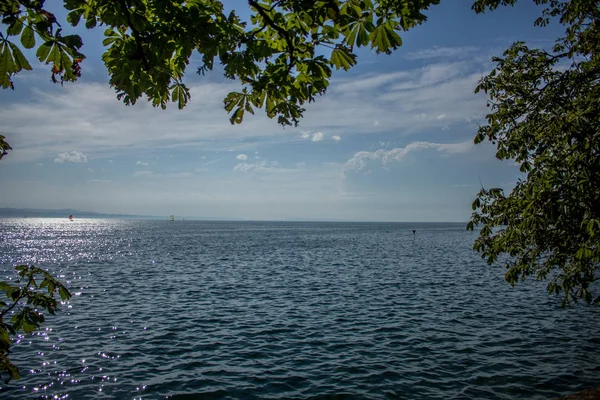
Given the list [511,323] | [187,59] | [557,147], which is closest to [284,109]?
[187,59]

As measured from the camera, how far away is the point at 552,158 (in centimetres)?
935

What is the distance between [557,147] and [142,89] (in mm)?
9995

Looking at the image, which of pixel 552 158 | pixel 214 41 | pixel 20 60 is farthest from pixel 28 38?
pixel 552 158

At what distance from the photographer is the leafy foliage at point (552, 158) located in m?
8.24

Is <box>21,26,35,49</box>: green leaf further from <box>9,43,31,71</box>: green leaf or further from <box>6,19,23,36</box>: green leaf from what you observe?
<box>9,43,31,71</box>: green leaf

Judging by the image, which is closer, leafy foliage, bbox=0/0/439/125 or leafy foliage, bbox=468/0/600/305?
leafy foliage, bbox=0/0/439/125

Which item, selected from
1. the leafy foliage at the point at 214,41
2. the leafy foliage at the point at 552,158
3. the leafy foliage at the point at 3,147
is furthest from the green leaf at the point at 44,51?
the leafy foliage at the point at 552,158

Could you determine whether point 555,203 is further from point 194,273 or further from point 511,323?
point 194,273

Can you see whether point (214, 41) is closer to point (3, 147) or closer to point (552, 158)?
point (3, 147)

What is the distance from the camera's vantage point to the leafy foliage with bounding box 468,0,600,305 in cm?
824

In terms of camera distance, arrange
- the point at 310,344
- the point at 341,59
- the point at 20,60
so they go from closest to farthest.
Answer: the point at 20,60 → the point at 341,59 → the point at 310,344

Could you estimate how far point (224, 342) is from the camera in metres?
17.4

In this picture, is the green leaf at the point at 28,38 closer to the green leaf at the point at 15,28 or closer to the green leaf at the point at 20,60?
the green leaf at the point at 15,28

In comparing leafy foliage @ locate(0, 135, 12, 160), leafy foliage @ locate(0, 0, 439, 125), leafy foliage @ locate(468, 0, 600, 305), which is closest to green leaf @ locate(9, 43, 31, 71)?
leafy foliage @ locate(0, 0, 439, 125)
